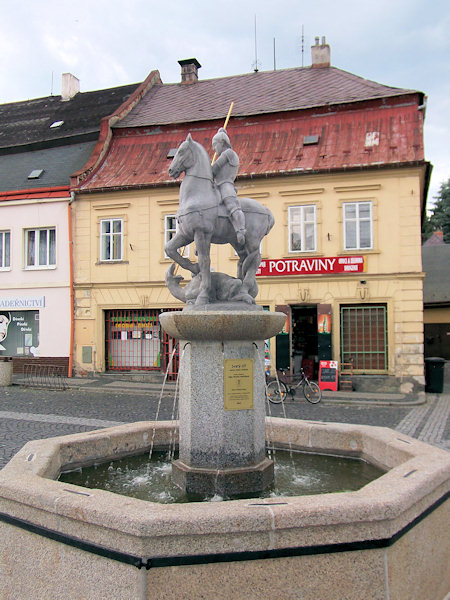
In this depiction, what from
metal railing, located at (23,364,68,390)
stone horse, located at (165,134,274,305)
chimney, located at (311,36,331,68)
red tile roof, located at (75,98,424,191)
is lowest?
metal railing, located at (23,364,68,390)

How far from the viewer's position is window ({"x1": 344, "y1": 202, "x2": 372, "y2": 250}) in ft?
59.5

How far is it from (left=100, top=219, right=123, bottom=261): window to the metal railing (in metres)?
4.59

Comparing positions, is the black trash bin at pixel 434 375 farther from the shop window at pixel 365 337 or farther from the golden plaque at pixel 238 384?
the golden plaque at pixel 238 384

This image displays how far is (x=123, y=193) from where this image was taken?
2042cm

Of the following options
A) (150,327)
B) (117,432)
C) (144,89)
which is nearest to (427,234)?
(144,89)

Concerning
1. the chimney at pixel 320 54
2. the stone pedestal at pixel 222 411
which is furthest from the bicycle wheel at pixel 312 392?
the chimney at pixel 320 54

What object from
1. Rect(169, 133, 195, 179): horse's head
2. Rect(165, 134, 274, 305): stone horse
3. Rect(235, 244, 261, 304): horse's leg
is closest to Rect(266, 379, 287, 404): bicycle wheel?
Rect(235, 244, 261, 304): horse's leg

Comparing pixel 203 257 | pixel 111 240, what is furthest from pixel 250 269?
pixel 111 240

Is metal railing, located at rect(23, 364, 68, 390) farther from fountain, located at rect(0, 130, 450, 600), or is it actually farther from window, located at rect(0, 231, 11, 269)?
fountain, located at rect(0, 130, 450, 600)

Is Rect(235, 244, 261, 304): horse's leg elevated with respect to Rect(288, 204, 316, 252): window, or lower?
lower

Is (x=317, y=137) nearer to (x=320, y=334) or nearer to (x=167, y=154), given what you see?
(x=167, y=154)

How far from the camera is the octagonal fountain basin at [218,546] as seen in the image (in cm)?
328

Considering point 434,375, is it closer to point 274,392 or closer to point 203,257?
point 274,392

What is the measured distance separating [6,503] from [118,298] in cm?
1680
